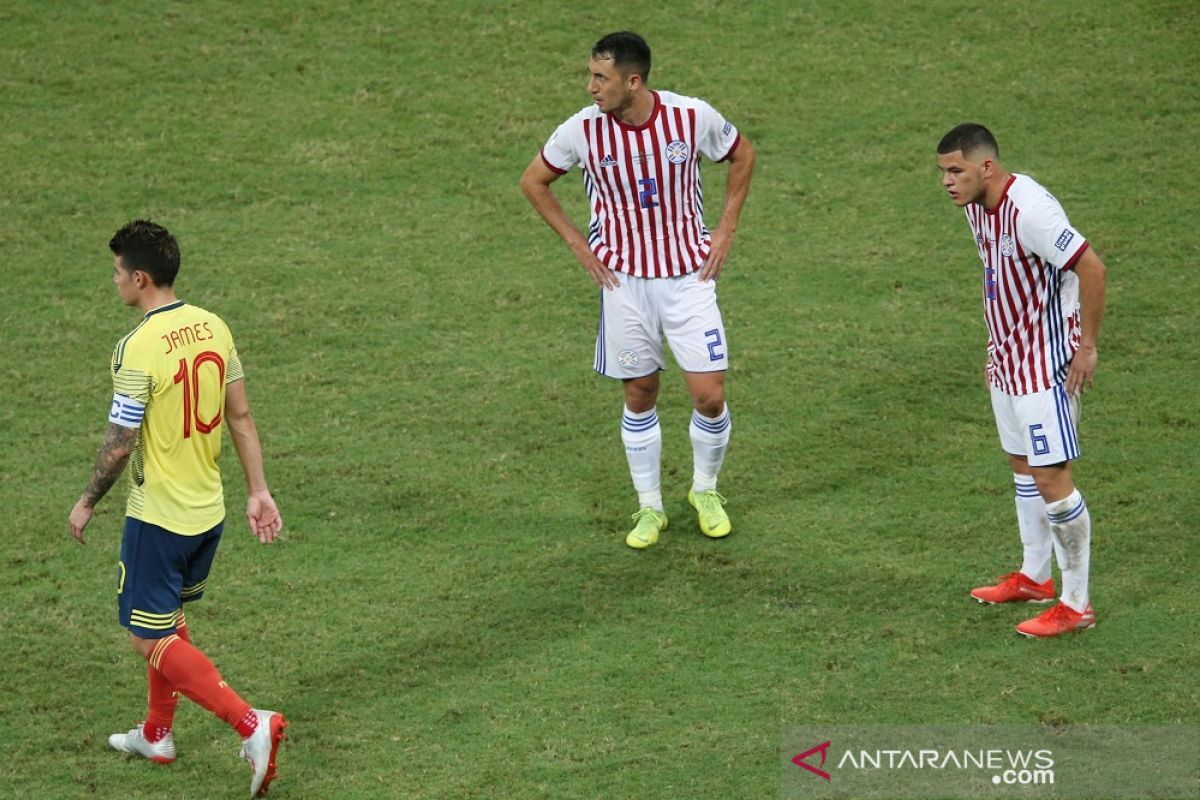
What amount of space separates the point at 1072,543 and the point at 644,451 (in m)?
2.09

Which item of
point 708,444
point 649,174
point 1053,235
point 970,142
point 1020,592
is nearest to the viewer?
point 1053,235

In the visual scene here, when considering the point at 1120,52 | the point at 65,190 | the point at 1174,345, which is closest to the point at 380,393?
the point at 65,190

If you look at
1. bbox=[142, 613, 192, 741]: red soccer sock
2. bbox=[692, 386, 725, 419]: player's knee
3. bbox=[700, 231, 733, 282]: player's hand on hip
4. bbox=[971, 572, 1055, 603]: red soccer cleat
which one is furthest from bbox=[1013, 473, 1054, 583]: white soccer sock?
bbox=[142, 613, 192, 741]: red soccer sock

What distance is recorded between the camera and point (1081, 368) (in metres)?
6.14

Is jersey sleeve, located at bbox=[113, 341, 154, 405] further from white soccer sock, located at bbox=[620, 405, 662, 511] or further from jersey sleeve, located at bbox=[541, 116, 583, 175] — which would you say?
white soccer sock, located at bbox=[620, 405, 662, 511]

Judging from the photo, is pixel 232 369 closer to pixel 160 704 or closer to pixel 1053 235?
pixel 160 704

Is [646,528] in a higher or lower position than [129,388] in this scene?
lower

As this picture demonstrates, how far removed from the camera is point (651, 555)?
740 cm

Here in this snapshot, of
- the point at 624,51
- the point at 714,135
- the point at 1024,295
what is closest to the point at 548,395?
the point at 714,135

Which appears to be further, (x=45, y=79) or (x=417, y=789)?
(x=45, y=79)

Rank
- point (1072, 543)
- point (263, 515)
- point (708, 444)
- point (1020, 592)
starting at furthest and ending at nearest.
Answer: point (708, 444)
point (1020, 592)
point (1072, 543)
point (263, 515)

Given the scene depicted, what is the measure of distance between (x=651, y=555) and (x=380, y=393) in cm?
228

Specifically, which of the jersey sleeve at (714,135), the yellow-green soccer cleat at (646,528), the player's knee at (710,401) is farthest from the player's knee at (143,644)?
the jersey sleeve at (714,135)

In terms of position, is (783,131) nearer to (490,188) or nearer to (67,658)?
(490,188)
